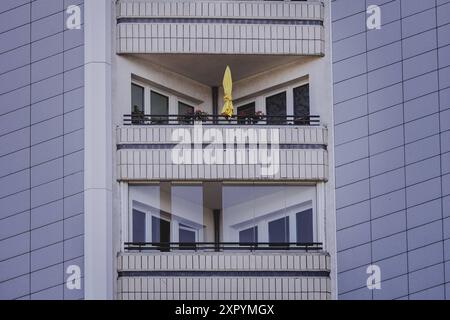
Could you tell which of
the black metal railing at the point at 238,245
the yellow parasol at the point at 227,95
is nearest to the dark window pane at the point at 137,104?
the yellow parasol at the point at 227,95

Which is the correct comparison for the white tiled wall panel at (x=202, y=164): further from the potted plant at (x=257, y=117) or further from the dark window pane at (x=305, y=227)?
the potted plant at (x=257, y=117)

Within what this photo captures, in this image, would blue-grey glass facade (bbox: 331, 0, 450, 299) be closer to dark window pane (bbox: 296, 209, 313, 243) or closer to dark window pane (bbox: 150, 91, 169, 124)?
dark window pane (bbox: 296, 209, 313, 243)

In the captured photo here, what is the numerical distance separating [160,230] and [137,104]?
9.65 ft

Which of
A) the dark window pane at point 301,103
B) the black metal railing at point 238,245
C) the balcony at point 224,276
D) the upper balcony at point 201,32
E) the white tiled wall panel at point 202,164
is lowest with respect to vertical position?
the balcony at point 224,276

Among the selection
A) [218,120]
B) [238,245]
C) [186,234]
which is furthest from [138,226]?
[218,120]

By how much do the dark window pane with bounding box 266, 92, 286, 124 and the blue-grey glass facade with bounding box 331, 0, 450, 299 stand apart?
1822 millimetres

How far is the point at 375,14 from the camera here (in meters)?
82.2

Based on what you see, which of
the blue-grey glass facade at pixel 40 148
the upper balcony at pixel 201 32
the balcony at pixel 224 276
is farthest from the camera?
the upper balcony at pixel 201 32

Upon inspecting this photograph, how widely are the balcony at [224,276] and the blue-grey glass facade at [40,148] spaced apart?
1421mm

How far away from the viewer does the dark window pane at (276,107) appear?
83500 millimetres

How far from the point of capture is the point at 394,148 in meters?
81.6

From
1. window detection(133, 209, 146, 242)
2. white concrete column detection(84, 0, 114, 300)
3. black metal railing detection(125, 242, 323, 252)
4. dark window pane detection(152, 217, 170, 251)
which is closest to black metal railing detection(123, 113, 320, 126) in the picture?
white concrete column detection(84, 0, 114, 300)

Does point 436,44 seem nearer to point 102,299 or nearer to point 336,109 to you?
point 336,109

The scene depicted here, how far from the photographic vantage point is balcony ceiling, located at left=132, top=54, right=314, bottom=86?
273 feet
